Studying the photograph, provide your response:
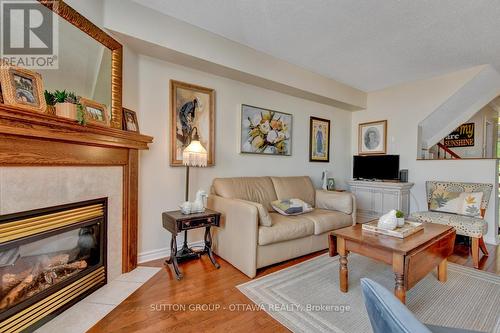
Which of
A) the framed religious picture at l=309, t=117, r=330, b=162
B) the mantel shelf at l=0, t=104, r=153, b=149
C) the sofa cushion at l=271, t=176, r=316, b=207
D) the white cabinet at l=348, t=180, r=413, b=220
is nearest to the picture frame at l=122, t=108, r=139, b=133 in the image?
the mantel shelf at l=0, t=104, r=153, b=149

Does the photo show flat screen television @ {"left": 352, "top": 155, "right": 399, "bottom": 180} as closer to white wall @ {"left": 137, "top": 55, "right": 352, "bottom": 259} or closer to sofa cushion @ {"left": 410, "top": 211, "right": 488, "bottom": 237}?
white wall @ {"left": 137, "top": 55, "right": 352, "bottom": 259}

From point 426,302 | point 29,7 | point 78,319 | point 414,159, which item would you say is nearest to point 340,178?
point 414,159

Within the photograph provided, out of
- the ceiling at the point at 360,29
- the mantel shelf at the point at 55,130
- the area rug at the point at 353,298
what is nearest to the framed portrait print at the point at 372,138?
the ceiling at the point at 360,29

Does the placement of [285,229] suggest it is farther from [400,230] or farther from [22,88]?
[22,88]

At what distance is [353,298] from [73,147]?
240 cm

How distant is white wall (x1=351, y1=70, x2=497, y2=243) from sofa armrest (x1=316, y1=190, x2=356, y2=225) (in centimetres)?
158

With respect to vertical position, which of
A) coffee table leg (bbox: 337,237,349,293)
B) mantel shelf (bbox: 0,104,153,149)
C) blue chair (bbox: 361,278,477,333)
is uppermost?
mantel shelf (bbox: 0,104,153,149)

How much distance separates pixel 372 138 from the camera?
178 inches

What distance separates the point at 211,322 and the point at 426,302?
5.33ft

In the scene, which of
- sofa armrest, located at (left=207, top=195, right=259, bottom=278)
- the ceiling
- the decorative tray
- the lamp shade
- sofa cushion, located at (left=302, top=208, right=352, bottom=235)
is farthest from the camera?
sofa cushion, located at (left=302, top=208, right=352, bottom=235)

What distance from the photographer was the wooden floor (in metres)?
1.58

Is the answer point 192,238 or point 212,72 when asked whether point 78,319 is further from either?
point 212,72

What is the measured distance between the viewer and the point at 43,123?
1.45 m

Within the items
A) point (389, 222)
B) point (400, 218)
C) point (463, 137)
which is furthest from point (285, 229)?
point (463, 137)
